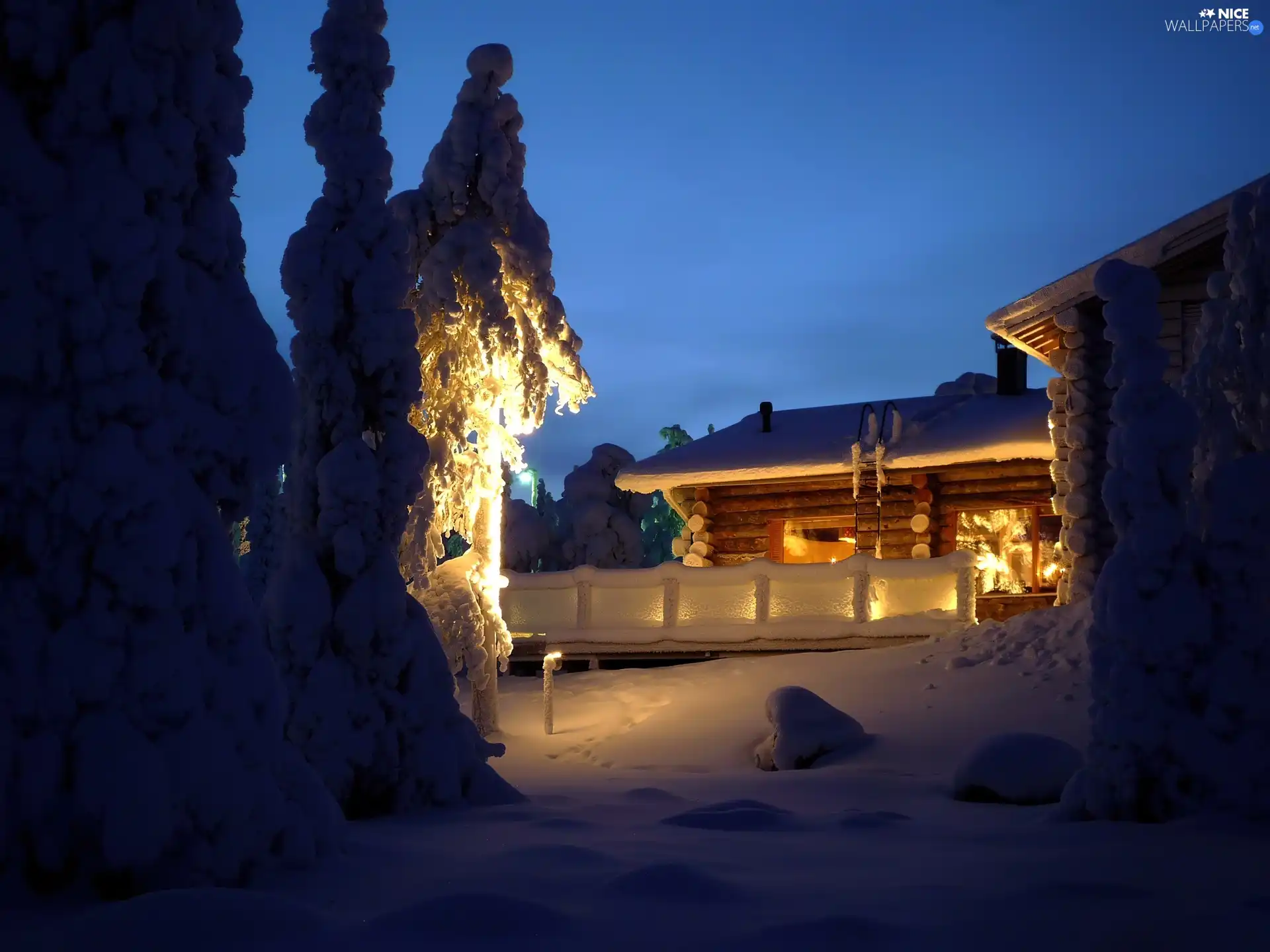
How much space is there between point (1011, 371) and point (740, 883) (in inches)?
788

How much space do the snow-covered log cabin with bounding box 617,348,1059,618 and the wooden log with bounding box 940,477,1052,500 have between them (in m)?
0.02

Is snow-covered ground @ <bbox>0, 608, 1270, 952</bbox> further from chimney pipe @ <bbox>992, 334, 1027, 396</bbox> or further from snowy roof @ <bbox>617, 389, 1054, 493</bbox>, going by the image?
chimney pipe @ <bbox>992, 334, 1027, 396</bbox>

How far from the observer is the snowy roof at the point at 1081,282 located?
46.8ft

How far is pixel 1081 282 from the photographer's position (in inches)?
604

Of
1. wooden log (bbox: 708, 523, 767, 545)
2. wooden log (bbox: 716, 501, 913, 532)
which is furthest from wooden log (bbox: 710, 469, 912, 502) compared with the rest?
wooden log (bbox: 708, 523, 767, 545)

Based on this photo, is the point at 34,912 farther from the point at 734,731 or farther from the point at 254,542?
the point at 254,542

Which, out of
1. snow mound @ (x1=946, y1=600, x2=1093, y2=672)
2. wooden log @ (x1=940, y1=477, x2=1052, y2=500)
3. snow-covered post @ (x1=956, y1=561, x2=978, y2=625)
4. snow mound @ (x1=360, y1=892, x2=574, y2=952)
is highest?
wooden log @ (x1=940, y1=477, x2=1052, y2=500)

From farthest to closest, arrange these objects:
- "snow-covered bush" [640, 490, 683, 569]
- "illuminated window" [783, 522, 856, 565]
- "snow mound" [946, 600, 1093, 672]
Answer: "snow-covered bush" [640, 490, 683, 569]
"illuminated window" [783, 522, 856, 565]
"snow mound" [946, 600, 1093, 672]

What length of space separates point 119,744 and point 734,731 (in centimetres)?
927

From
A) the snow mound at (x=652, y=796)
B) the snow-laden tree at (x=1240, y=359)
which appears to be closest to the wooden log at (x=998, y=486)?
the snow-laden tree at (x=1240, y=359)

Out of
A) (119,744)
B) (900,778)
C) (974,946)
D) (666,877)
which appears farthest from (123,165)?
(900,778)

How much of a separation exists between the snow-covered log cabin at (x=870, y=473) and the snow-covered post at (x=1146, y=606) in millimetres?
12632

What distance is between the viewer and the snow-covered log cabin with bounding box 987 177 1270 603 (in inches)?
580

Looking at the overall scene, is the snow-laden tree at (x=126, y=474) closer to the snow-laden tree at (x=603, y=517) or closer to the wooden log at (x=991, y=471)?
the wooden log at (x=991, y=471)
